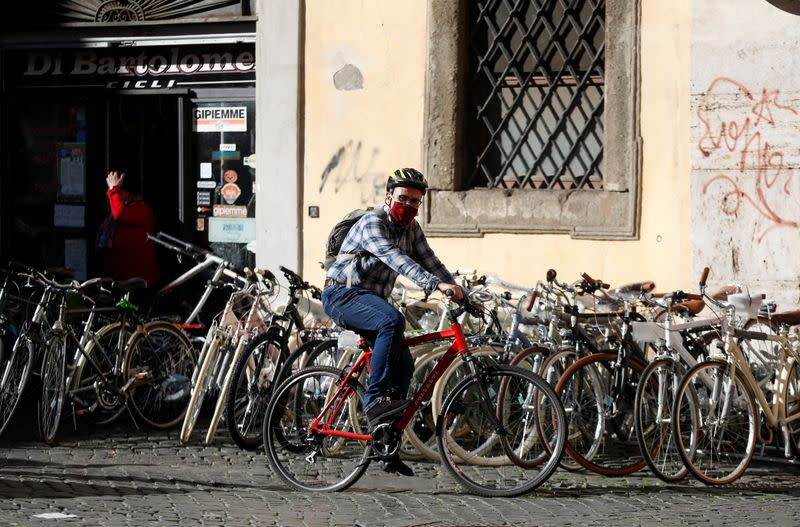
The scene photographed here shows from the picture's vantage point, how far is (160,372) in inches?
395

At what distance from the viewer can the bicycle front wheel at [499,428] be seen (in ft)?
24.2

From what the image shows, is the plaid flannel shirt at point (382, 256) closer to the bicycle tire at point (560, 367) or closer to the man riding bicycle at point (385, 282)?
the man riding bicycle at point (385, 282)

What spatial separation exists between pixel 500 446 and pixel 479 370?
2.55 feet

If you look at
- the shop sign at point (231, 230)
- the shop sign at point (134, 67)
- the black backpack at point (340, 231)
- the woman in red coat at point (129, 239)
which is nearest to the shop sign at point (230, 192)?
the shop sign at point (231, 230)

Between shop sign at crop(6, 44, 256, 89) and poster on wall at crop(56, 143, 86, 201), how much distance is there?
525 mm

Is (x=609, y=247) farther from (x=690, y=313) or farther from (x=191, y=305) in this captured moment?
(x=191, y=305)

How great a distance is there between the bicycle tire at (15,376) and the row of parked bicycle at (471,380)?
0.04 feet

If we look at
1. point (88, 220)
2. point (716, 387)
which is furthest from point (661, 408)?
point (88, 220)

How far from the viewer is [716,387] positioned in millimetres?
8039

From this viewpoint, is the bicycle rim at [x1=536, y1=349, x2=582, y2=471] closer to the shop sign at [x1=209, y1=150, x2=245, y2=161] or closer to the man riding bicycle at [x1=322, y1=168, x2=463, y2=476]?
the man riding bicycle at [x1=322, y1=168, x2=463, y2=476]

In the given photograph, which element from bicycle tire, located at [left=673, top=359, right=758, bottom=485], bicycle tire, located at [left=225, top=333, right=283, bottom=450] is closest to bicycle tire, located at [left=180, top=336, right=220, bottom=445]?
bicycle tire, located at [left=225, top=333, right=283, bottom=450]

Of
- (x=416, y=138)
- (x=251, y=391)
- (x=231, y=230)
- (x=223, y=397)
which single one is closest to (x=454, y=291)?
(x=251, y=391)

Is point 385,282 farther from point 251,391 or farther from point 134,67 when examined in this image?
point 134,67

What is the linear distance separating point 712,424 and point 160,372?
386 centimetres
